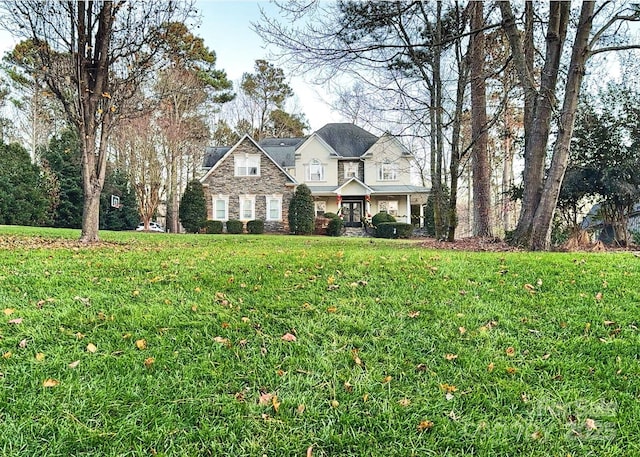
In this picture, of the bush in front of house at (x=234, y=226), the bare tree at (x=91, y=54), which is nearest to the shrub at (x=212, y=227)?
the bush in front of house at (x=234, y=226)

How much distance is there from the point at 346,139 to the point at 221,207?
30.4 feet

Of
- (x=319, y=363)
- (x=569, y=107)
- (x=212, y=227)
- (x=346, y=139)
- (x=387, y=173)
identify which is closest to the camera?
(x=319, y=363)

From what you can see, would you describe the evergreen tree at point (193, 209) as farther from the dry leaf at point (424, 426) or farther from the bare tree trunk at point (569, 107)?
the dry leaf at point (424, 426)

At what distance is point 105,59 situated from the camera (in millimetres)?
8195

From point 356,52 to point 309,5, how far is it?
116 centimetres

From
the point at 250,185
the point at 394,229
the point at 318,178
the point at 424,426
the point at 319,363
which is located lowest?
the point at 424,426

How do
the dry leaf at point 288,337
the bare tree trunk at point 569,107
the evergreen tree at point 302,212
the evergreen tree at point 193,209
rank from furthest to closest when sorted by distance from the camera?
the evergreen tree at point 302,212, the evergreen tree at point 193,209, the bare tree trunk at point 569,107, the dry leaf at point 288,337

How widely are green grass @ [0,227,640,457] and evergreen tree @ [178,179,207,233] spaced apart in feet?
49.6

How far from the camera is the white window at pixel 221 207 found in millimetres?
22391

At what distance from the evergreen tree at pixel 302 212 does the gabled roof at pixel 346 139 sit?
5559mm

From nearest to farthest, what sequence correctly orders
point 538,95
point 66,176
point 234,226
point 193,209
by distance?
point 538,95
point 193,209
point 66,176
point 234,226

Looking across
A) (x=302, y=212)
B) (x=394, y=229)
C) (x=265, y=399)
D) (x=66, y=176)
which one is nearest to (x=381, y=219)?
(x=394, y=229)

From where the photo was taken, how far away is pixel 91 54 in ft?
27.0

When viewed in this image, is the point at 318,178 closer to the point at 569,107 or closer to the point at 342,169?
the point at 342,169
